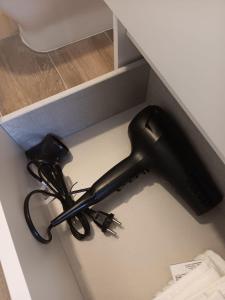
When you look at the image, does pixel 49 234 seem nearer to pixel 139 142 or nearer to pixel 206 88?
pixel 139 142

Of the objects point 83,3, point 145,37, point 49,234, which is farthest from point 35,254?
point 83,3

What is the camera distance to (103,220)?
605 mm

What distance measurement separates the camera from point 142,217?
2.03ft

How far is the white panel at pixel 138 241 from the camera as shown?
0.57 metres

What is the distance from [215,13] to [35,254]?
414mm

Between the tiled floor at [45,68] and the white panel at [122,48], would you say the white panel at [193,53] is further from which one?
the tiled floor at [45,68]

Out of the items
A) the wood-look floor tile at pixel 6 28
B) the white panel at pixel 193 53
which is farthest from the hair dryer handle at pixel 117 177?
the wood-look floor tile at pixel 6 28

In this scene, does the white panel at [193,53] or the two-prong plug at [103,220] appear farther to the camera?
the two-prong plug at [103,220]

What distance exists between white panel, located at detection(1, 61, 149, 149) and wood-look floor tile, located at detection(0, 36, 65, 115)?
0.06m

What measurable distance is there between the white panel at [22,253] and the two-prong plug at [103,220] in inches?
3.6

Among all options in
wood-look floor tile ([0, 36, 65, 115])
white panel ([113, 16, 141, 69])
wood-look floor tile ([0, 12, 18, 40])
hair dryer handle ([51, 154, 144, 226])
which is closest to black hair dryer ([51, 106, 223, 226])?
hair dryer handle ([51, 154, 144, 226])

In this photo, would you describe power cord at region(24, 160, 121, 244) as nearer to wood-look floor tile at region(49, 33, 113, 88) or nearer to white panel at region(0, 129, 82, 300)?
white panel at region(0, 129, 82, 300)

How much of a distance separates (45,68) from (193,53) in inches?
17.1

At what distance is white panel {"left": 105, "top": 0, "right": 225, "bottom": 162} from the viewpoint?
0.30 m
